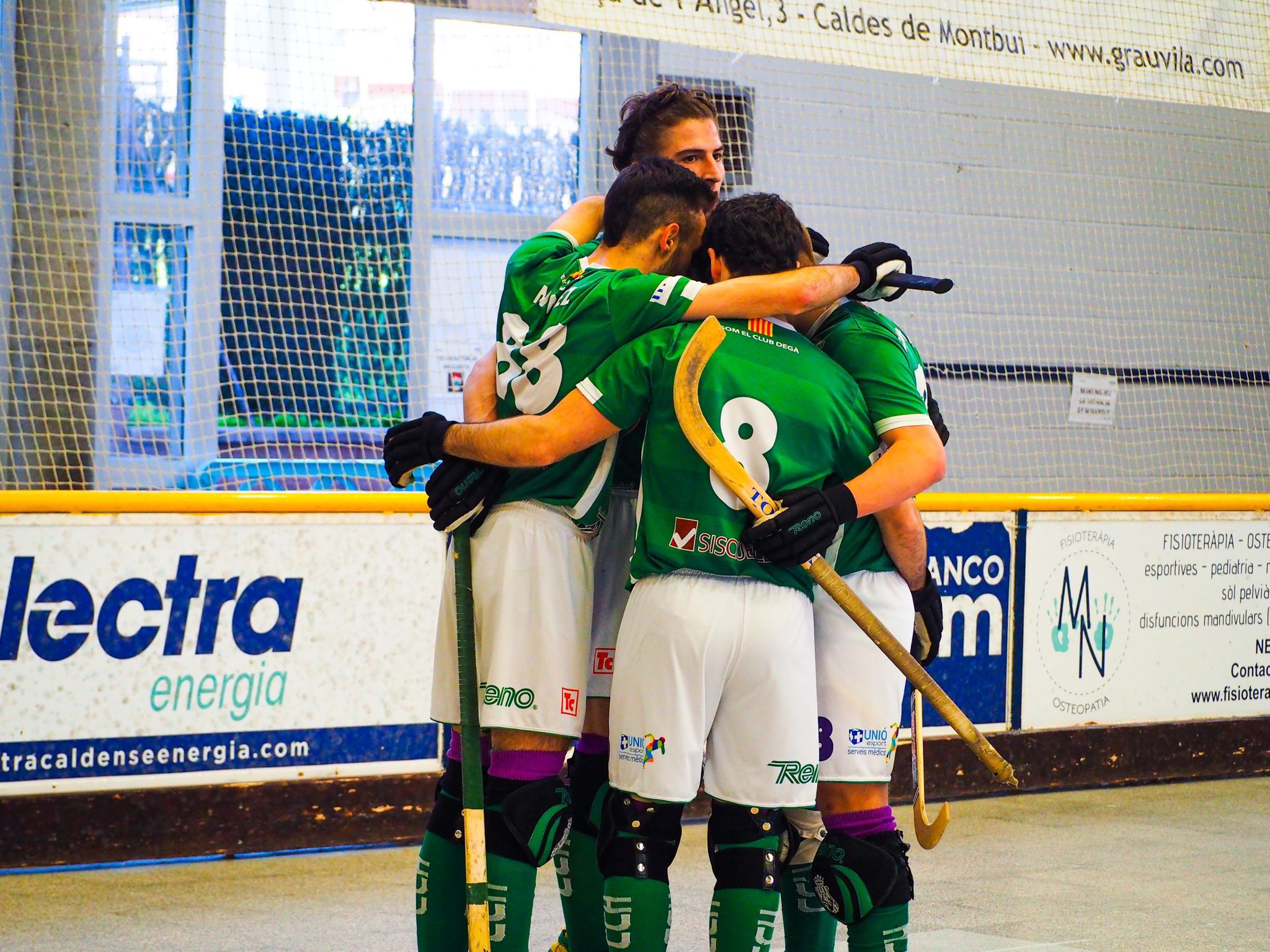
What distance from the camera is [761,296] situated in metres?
2.47

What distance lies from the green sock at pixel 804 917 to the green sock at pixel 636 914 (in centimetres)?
33

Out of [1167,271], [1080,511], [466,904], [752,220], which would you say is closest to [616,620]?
[466,904]

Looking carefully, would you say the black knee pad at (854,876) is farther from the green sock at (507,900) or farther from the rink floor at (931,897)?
the rink floor at (931,897)

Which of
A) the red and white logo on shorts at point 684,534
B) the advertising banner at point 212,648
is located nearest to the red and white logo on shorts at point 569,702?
the red and white logo on shorts at point 684,534

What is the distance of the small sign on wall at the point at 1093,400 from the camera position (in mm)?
7664

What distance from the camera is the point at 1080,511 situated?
546 centimetres

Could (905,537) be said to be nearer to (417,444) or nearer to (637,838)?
(637,838)

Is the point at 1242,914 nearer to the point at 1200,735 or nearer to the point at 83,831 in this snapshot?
the point at 1200,735

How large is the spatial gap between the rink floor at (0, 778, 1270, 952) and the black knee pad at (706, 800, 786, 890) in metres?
1.10

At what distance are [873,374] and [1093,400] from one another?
546cm

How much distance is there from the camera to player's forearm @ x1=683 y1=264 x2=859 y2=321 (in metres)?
Answer: 2.47

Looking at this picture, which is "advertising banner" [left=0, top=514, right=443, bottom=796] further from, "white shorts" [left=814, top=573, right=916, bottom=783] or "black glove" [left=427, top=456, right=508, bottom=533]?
"white shorts" [left=814, top=573, right=916, bottom=783]

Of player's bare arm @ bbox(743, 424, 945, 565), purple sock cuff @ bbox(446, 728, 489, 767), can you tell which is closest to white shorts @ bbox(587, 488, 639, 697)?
purple sock cuff @ bbox(446, 728, 489, 767)

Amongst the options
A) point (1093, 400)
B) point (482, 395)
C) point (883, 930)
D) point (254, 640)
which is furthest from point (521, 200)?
point (883, 930)
